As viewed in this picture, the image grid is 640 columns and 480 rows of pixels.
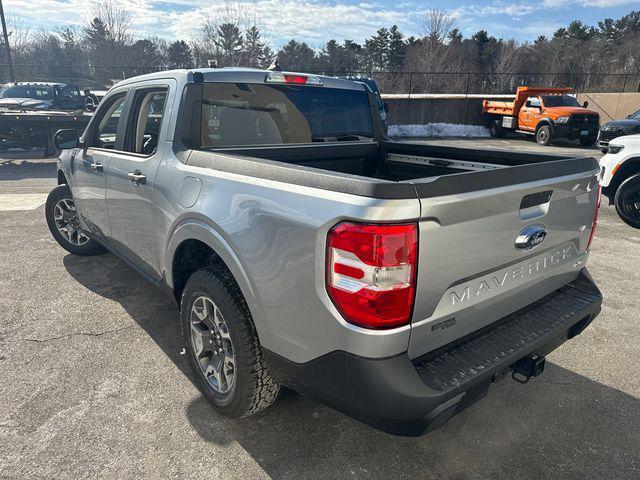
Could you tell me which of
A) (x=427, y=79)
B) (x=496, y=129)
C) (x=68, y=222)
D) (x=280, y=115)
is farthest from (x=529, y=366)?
(x=427, y=79)

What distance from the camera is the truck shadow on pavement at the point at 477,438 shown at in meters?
2.33

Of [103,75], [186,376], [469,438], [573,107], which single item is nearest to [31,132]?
[186,376]

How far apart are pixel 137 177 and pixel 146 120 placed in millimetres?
514

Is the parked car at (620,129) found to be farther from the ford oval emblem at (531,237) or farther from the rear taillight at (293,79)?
the ford oval emblem at (531,237)

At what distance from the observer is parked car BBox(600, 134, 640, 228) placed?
6.91 metres

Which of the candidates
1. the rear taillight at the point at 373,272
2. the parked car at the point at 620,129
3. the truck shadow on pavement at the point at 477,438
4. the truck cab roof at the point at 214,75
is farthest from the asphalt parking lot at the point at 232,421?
the parked car at the point at 620,129

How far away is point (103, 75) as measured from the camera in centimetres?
3853

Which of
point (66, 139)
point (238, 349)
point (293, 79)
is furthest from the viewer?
point (66, 139)

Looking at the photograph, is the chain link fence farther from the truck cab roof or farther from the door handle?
the door handle

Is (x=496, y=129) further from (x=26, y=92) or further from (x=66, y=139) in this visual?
(x=66, y=139)

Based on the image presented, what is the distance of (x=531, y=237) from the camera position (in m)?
2.17

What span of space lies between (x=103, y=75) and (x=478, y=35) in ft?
140

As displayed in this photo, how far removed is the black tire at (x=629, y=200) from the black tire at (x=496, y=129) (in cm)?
1584

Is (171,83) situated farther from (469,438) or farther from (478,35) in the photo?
(478,35)
